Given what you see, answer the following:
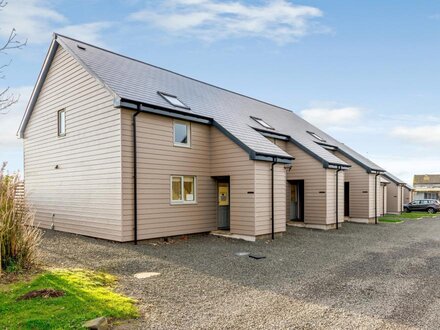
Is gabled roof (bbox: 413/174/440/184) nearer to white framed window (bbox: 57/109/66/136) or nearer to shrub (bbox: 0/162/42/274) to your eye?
white framed window (bbox: 57/109/66/136)

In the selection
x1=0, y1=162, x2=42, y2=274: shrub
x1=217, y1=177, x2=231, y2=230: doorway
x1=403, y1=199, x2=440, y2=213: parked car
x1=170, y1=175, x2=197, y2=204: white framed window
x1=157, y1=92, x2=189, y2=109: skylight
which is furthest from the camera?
x1=403, y1=199, x2=440, y2=213: parked car

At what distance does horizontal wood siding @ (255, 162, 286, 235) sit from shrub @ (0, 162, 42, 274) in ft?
26.8

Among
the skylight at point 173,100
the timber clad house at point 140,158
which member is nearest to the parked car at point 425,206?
the timber clad house at point 140,158

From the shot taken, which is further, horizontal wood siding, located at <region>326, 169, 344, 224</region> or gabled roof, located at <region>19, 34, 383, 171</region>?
horizontal wood siding, located at <region>326, 169, 344, 224</region>

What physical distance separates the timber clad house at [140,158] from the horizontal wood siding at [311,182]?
8cm

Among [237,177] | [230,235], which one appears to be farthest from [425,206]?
[237,177]

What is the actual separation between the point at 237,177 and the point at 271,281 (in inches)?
257

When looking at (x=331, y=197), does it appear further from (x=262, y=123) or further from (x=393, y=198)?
(x=393, y=198)

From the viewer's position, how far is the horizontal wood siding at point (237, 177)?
43.9 feet

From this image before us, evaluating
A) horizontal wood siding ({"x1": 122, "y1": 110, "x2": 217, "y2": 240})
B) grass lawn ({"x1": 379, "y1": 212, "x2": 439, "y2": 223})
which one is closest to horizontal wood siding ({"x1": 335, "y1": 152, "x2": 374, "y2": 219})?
grass lawn ({"x1": 379, "y1": 212, "x2": 439, "y2": 223})

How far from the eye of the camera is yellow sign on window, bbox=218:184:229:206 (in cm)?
1538

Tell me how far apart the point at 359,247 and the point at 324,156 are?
686 centimetres

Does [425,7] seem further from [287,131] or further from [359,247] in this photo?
[287,131]

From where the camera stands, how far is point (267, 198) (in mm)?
13891
